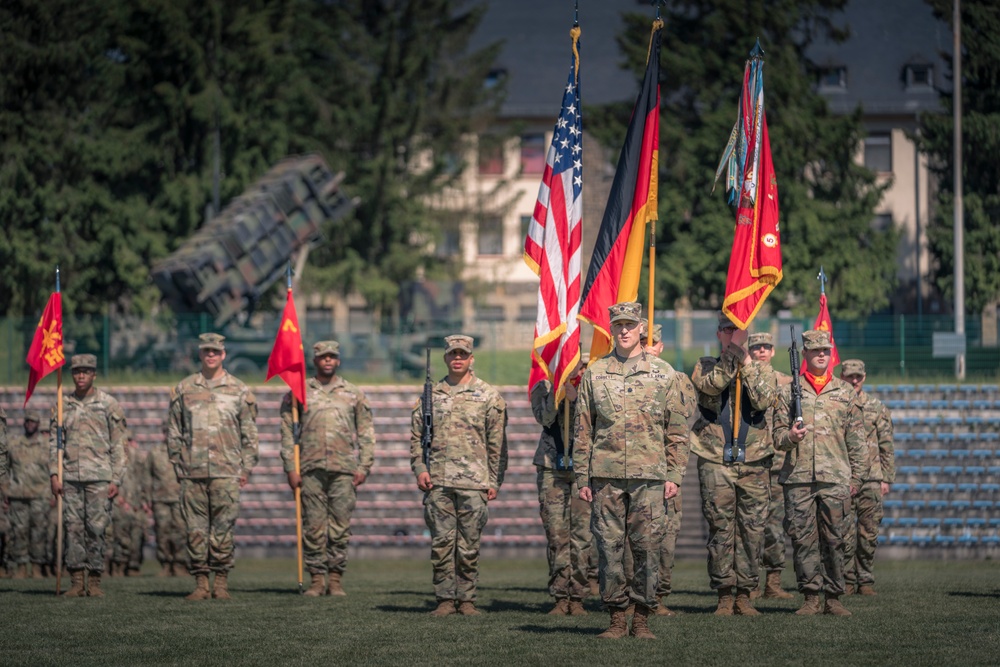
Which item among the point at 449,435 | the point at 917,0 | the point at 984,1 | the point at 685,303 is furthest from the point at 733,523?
the point at 917,0

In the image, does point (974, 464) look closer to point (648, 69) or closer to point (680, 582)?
point (680, 582)

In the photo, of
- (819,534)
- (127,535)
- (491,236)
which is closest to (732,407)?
(819,534)

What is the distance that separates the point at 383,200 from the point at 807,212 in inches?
505

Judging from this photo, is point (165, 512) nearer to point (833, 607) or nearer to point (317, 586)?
point (317, 586)

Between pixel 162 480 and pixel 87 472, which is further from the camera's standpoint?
pixel 162 480

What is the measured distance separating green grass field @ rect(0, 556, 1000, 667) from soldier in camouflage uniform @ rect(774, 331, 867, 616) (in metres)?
0.40

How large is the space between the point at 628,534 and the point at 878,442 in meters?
5.59

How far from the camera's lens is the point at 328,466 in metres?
15.3

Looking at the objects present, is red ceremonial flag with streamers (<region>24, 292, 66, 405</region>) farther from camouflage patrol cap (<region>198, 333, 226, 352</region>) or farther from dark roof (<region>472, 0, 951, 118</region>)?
dark roof (<region>472, 0, 951, 118</region>)

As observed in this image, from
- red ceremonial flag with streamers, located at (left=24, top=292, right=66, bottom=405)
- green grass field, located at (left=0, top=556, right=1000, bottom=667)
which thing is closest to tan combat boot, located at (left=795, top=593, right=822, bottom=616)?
green grass field, located at (left=0, top=556, right=1000, bottom=667)

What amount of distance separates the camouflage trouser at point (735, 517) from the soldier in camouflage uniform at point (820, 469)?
25 centimetres

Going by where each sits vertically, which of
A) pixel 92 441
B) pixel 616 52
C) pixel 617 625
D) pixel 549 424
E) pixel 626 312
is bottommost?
pixel 617 625

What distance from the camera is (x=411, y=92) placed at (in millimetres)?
48812

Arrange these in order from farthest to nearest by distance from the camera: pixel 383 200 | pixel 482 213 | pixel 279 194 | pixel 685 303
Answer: pixel 482 213
pixel 383 200
pixel 685 303
pixel 279 194
